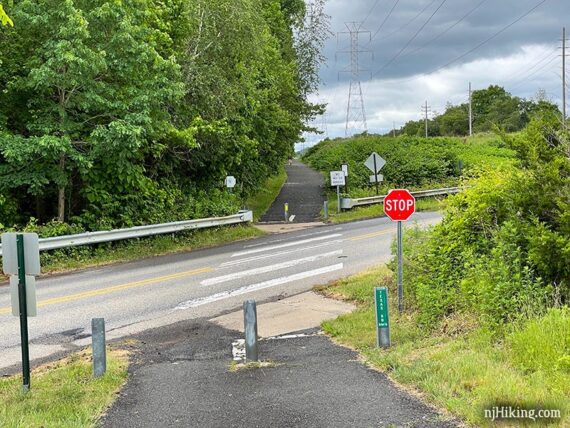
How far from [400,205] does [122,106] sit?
10.0m

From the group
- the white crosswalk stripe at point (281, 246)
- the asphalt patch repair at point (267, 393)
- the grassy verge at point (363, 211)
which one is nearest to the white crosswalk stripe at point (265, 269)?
the white crosswalk stripe at point (281, 246)

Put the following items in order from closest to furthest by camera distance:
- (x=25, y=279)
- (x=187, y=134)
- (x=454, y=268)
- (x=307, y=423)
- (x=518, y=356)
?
(x=307, y=423), (x=518, y=356), (x=25, y=279), (x=454, y=268), (x=187, y=134)

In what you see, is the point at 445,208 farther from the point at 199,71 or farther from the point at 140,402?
the point at 199,71

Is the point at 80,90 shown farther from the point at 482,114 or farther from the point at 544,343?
the point at 482,114

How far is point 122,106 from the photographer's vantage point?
1533cm

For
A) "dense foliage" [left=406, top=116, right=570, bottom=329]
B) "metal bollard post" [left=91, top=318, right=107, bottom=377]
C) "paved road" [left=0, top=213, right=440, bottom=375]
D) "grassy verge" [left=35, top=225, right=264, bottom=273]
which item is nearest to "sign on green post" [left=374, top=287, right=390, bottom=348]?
"dense foliage" [left=406, top=116, right=570, bottom=329]

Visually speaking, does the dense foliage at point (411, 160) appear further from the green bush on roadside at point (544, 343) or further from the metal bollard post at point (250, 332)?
the green bush on roadside at point (544, 343)

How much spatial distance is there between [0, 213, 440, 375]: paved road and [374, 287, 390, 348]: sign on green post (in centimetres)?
402

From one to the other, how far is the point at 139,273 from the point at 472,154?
115 ft

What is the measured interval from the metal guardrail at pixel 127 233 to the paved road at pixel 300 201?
783 centimetres

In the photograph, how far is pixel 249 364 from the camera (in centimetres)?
673

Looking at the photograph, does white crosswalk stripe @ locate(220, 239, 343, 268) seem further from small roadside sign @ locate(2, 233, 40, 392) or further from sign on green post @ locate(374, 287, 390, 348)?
small roadside sign @ locate(2, 233, 40, 392)

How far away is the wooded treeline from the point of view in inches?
571

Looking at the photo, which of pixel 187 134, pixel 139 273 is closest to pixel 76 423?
pixel 139 273
